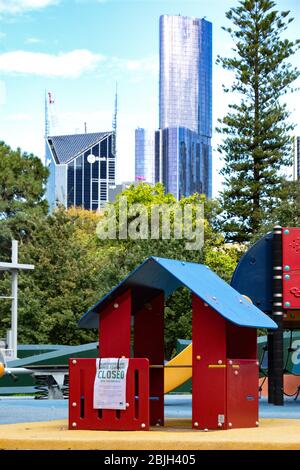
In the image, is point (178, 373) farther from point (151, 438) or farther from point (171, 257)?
point (171, 257)

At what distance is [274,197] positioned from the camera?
45531 mm

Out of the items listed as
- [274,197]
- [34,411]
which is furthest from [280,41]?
[34,411]

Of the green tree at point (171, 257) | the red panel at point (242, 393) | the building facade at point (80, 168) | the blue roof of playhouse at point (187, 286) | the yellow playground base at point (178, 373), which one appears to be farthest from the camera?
the building facade at point (80, 168)

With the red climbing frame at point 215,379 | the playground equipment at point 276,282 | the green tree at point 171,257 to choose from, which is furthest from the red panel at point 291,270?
the green tree at point 171,257

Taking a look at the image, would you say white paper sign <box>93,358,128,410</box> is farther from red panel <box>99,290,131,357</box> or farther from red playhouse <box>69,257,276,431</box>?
red panel <box>99,290,131,357</box>

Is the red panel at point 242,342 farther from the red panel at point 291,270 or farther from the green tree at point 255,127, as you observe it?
the green tree at point 255,127

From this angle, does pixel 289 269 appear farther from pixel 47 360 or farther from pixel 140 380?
pixel 47 360

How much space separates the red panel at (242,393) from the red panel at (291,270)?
443 centimetres

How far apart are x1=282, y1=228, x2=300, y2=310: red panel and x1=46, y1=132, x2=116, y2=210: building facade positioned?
6064 inches

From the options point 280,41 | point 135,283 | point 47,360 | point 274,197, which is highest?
point 280,41

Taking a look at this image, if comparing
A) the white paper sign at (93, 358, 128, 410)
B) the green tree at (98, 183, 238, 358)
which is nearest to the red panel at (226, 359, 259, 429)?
the white paper sign at (93, 358, 128, 410)

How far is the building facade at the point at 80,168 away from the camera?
170500mm

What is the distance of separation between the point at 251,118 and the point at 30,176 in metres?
13.2

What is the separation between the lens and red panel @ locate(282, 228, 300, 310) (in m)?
14.8
